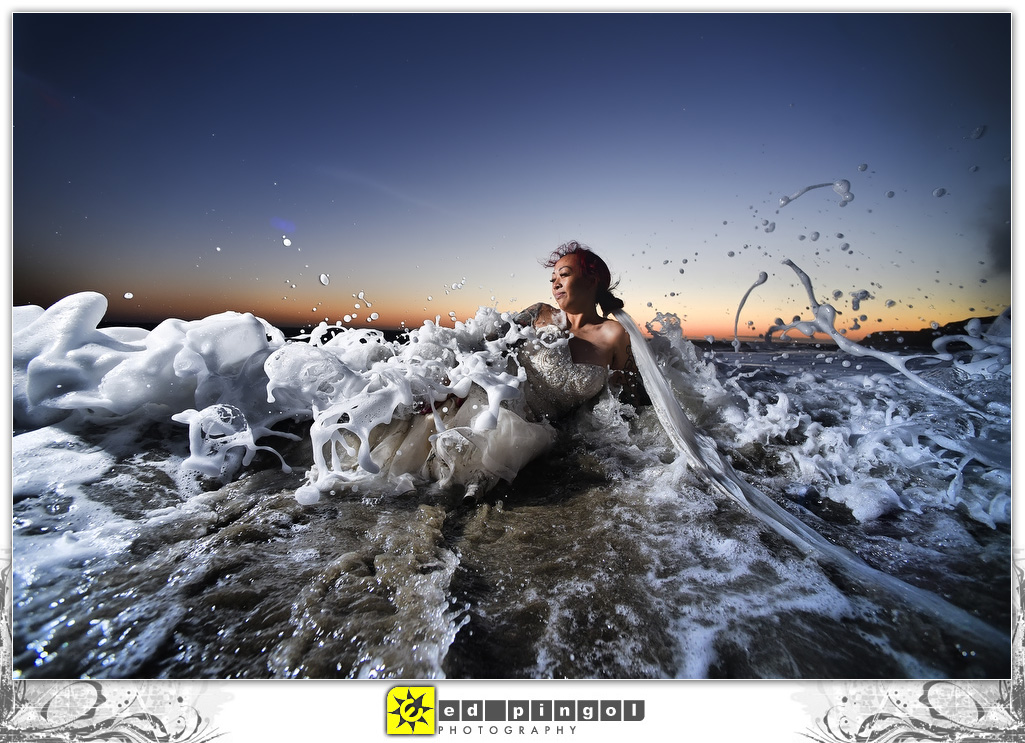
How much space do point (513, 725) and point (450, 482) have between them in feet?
2.82

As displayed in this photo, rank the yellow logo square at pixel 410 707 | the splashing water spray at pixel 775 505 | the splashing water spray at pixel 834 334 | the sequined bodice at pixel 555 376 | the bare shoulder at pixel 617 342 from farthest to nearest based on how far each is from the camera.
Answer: the bare shoulder at pixel 617 342 < the sequined bodice at pixel 555 376 < the splashing water spray at pixel 834 334 < the splashing water spray at pixel 775 505 < the yellow logo square at pixel 410 707

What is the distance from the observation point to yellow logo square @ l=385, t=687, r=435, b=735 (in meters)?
0.92

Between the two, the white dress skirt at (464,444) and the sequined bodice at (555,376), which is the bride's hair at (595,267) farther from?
the white dress skirt at (464,444)

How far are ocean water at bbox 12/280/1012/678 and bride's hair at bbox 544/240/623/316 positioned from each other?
310 millimetres

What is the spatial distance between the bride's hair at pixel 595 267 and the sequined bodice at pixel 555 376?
1.04 feet

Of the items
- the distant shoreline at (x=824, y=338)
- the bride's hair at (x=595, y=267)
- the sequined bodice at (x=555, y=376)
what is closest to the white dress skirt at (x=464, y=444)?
the sequined bodice at (x=555, y=376)

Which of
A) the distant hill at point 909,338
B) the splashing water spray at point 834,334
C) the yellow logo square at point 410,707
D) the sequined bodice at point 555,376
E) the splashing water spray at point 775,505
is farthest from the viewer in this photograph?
the sequined bodice at point 555,376

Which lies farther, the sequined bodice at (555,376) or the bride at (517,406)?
the sequined bodice at (555,376)

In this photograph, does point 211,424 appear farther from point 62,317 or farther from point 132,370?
point 62,317

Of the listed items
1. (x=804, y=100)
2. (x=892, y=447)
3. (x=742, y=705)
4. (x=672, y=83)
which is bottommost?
(x=742, y=705)

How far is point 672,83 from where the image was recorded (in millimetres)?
1728

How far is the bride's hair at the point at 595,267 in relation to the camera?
7.56 feet

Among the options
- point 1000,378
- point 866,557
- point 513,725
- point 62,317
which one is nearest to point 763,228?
point 1000,378

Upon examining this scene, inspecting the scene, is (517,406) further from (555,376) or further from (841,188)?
(841,188)
